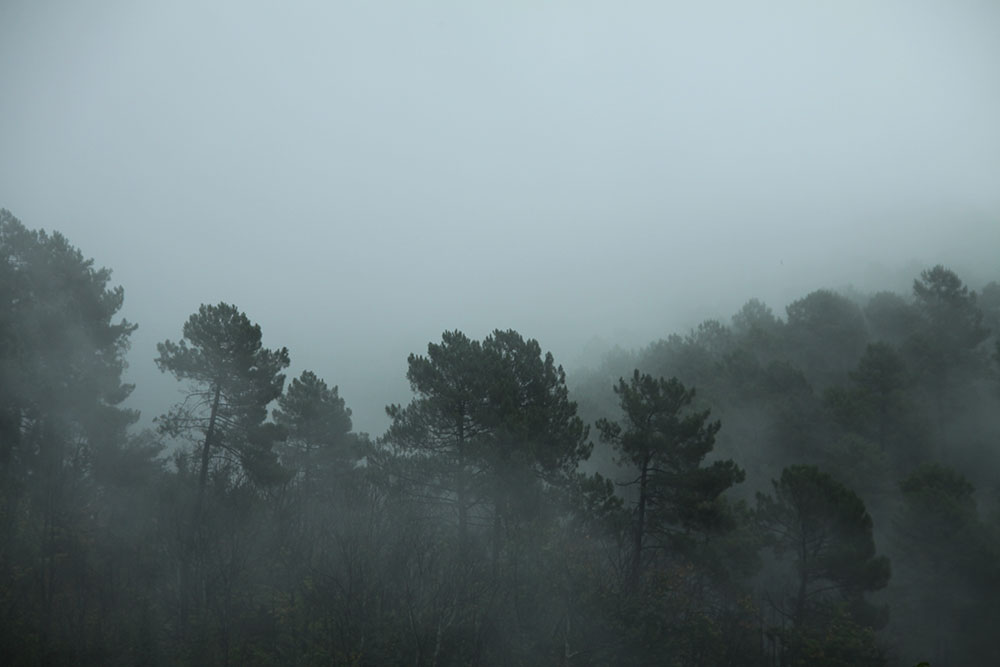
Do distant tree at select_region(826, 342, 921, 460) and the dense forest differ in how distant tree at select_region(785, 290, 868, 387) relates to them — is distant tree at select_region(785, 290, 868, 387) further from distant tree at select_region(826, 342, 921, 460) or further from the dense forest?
the dense forest

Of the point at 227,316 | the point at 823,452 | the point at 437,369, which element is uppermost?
the point at 227,316

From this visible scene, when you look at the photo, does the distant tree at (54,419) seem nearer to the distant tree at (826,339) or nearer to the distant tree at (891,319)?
the distant tree at (826,339)

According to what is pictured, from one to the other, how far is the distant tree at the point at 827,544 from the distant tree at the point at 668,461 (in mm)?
2483

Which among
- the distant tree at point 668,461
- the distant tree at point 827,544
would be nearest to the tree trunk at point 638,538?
the distant tree at point 668,461

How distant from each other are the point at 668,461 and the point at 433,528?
875 cm

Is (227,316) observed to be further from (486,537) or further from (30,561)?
(486,537)

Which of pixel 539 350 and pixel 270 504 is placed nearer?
pixel 270 504

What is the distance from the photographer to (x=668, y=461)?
62.4ft

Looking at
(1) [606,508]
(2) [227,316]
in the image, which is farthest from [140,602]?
A: (1) [606,508]

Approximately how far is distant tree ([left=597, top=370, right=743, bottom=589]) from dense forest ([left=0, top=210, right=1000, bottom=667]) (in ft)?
0.32

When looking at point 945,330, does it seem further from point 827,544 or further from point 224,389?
point 224,389

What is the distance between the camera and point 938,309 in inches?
1352

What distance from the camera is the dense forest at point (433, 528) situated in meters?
13.7

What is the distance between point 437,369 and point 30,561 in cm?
1351
